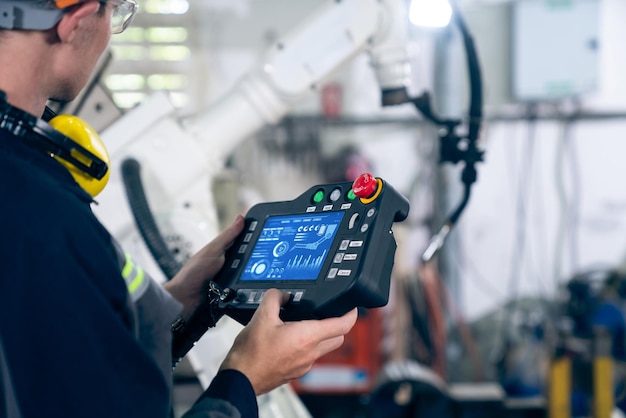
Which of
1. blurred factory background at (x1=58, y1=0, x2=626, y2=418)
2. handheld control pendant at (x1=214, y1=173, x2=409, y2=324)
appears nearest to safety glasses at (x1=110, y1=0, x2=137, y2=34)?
handheld control pendant at (x1=214, y1=173, x2=409, y2=324)

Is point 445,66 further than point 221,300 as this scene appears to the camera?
Yes

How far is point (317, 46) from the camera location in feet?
5.78

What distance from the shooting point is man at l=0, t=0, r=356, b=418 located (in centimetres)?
66

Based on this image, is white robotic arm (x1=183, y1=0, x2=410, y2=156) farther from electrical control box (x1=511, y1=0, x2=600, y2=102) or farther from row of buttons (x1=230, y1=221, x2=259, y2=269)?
electrical control box (x1=511, y1=0, x2=600, y2=102)

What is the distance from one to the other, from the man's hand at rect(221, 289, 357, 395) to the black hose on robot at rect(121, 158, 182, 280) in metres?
0.69

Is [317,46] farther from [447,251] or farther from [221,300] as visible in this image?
[447,251]

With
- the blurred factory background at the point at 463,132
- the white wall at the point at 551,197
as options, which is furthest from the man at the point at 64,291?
the white wall at the point at 551,197

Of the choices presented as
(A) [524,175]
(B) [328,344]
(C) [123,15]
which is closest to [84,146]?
(C) [123,15]

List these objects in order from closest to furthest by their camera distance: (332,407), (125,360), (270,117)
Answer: (125,360) → (270,117) → (332,407)

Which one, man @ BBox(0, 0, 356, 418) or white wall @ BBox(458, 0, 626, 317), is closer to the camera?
man @ BBox(0, 0, 356, 418)

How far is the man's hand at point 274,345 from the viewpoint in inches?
32.9

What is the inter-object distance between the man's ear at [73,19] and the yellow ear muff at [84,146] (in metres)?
0.11

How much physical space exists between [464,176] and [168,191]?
0.74 metres

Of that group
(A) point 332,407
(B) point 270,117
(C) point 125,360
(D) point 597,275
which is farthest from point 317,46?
(D) point 597,275
